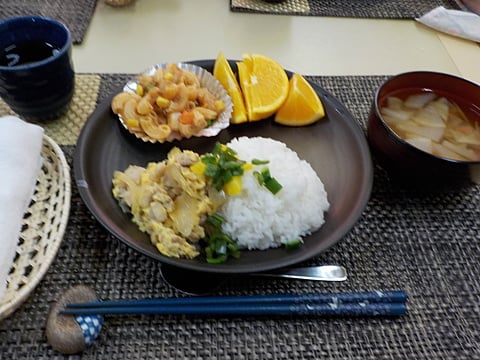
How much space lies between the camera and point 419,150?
1.15 m

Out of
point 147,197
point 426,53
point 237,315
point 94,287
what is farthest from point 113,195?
point 426,53

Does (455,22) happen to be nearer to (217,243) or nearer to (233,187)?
(233,187)

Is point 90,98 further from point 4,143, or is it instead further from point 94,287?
point 94,287

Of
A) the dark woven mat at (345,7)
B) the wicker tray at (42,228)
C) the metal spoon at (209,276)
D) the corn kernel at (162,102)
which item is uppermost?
the dark woven mat at (345,7)

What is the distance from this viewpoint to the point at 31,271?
1.01 meters

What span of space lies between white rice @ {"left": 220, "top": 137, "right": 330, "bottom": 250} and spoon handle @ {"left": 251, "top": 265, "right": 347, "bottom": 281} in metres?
0.07

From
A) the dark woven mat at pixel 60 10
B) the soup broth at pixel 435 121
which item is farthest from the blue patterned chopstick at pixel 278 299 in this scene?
the dark woven mat at pixel 60 10

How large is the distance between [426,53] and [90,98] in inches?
59.7

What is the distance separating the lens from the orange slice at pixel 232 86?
144 centimetres

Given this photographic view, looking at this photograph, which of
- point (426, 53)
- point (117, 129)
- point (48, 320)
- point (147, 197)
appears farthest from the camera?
point (426, 53)

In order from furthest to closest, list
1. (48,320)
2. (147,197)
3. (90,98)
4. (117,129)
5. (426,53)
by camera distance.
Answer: (426,53) < (90,98) < (117,129) < (147,197) < (48,320)

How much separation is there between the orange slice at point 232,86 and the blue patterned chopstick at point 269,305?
653mm

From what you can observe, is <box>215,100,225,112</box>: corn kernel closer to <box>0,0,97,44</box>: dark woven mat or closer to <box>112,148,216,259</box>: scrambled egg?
<box>112,148,216,259</box>: scrambled egg

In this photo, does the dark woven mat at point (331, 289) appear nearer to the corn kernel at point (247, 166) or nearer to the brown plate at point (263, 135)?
the brown plate at point (263, 135)
